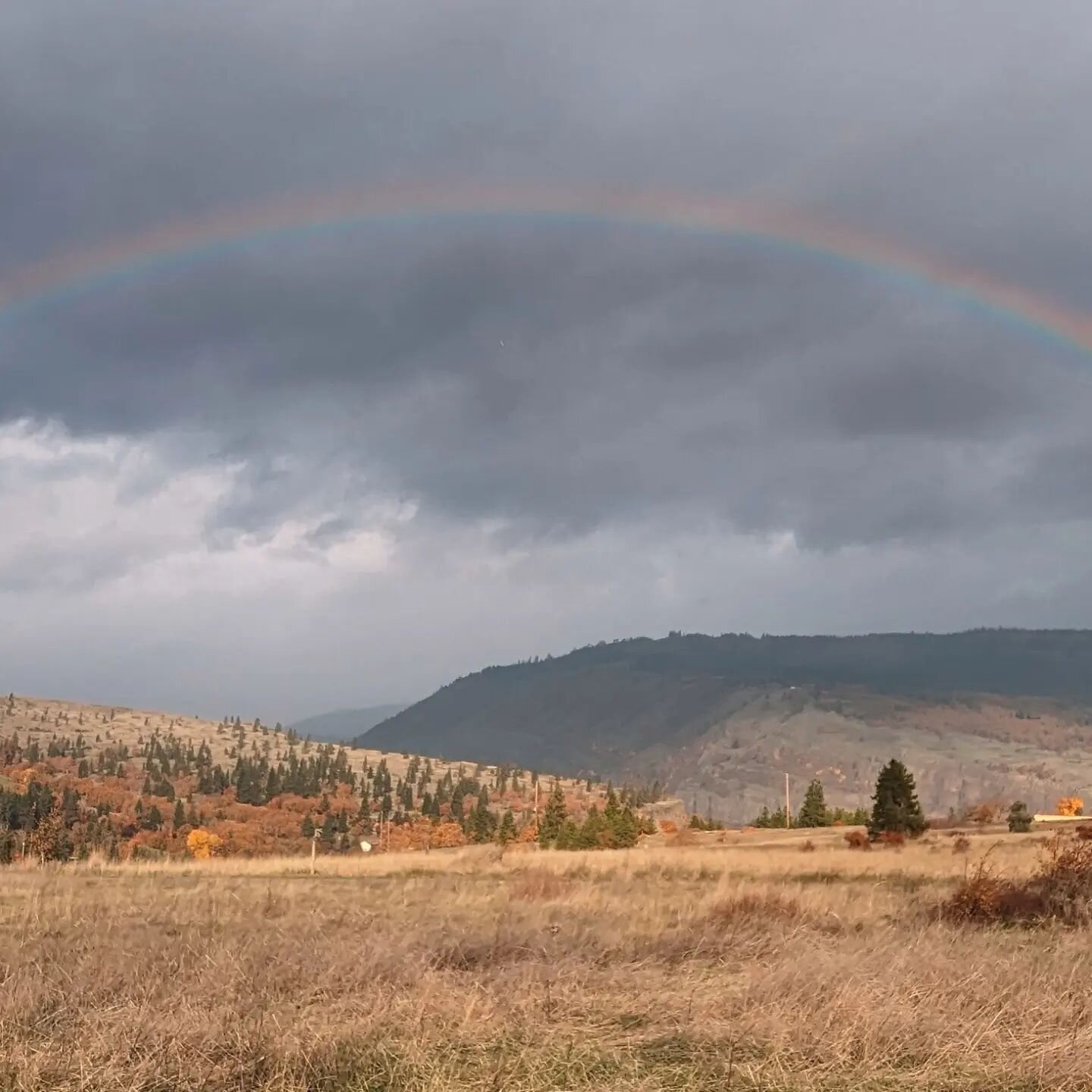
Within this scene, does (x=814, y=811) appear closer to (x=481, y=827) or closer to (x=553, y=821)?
(x=553, y=821)

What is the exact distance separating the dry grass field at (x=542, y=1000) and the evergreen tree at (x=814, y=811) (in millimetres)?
92474

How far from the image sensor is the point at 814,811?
106 metres

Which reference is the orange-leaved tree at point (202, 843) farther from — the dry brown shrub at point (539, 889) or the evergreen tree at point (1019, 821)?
the dry brown shrub at point (539, 889)

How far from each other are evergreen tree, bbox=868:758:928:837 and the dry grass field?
→ 1941 inches

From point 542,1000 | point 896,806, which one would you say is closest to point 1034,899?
point 542,1000

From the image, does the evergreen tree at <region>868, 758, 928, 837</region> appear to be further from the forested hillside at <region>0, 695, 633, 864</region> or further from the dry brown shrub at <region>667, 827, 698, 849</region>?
the forested hillside at <region>0, 695, 633, 864</region>

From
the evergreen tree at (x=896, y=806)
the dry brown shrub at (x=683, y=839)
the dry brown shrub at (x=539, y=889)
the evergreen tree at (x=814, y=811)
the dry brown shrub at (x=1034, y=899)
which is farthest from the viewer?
the evergreen tree at (x=814, y=811)

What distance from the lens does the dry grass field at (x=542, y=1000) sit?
7078mm

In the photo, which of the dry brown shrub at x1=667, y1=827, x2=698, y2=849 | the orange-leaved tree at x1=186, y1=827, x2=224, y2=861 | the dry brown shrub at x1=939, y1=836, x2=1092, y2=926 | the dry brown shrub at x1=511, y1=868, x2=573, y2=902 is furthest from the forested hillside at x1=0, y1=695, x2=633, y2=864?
the dry brown shrub at x1=939, y1=836, x2=1092, y2=926

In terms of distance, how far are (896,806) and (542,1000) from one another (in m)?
60.7

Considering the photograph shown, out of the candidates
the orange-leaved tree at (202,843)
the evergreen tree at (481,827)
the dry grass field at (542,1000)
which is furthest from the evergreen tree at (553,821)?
the dry grass field at (542,1000)

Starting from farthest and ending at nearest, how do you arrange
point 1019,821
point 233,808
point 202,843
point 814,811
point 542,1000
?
point 233,808
point 202,843
point 814,811
point 1019,821
point 542,1000

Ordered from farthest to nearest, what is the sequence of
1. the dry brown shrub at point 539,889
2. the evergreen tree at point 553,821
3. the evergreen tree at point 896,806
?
the evergreen tree at point 553,821, the evergreen tree at point 896,806, the dry brown shrub at point 539,889

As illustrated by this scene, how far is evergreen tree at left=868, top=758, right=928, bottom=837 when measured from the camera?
62.0 metres
